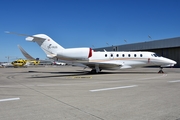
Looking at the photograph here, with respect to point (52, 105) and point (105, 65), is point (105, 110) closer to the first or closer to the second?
point (52, 105)

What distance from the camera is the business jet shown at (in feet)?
68.8

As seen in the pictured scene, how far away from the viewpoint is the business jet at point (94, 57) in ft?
68.8

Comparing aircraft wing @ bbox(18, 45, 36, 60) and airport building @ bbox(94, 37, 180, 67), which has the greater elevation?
airport building @ bbox(94, 37, 180, 67)

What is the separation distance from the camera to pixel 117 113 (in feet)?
16.8

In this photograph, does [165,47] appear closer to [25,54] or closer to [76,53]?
[76,53]

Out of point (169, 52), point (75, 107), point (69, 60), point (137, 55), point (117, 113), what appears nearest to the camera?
point (117, 113)

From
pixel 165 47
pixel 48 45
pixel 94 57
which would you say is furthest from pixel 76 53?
pixel 165 47

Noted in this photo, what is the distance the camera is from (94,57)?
23469 millimetres

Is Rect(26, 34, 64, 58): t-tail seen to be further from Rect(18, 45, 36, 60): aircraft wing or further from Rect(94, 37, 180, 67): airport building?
Rect(94, 37, 180, 67): airport building

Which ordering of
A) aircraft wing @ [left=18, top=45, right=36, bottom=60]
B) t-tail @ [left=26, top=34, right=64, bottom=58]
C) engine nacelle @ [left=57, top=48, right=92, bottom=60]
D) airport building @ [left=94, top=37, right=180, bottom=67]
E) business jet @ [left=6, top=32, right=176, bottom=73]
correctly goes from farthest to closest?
airport building @ [left=94, top=37, right=180, bottom=67] < aircraft wing @ [left=18, top=45, right=36, bottom=60] < t-tail @ [left=26, top=34, right=64, bottom=58] < business jet @ [left=6, top=32, right=176, bottom=73] < engine nacelle @ [left=57, top=48, right=92, bottom=60]

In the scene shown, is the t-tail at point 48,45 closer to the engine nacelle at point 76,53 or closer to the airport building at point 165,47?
the engine nacelle at point 76,53

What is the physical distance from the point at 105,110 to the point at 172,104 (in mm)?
2524

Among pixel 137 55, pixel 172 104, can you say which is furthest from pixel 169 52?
pixel 172 104

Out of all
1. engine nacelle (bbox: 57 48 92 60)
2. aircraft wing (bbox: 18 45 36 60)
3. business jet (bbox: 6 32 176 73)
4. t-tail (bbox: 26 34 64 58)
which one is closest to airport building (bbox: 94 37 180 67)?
business jet (bbox: 6 32 176 73)
